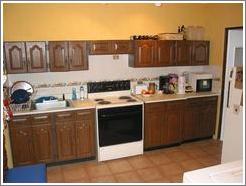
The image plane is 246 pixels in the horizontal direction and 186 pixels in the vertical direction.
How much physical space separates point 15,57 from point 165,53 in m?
2.49

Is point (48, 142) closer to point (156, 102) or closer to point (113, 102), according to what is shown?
point (113, 102)

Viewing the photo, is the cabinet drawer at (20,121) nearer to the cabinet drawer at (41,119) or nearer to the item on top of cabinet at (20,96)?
the cabinet drawer at (41,119)

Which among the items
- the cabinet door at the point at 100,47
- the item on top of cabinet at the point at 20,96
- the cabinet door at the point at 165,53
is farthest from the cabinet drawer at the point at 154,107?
the item on top of cabinet at the point at 20,96

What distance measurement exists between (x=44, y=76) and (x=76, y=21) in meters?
1.08

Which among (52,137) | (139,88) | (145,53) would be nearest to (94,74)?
(139,88)

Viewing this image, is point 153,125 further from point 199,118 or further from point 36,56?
point 36,56

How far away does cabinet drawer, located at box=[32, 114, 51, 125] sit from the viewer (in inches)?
136

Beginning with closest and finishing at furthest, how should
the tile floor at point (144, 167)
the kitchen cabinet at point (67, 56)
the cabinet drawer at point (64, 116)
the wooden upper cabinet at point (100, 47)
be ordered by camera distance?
the tile floor at point (144, 167) → the cabinet drawer at point (64, 116) → the kitchen cabinet at point (67, 56) → the wooden upper cabinet at point (100, 47)

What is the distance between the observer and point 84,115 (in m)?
3.67

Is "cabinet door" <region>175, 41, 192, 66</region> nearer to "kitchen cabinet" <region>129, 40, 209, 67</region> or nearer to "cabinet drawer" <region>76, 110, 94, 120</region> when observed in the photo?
"kitchen cabinet" <region>129, 40, 209, 67</region>

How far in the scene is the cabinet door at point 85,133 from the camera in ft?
12.0

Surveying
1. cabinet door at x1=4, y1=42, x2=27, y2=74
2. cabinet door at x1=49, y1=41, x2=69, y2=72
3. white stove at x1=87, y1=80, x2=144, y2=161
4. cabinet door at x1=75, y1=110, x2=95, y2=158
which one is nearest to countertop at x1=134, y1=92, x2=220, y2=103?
white stove at x1=87, y1=80, x2=144, y2=161

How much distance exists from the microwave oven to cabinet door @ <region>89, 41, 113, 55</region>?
176 cm

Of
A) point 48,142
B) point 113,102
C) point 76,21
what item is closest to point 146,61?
point 113,102
